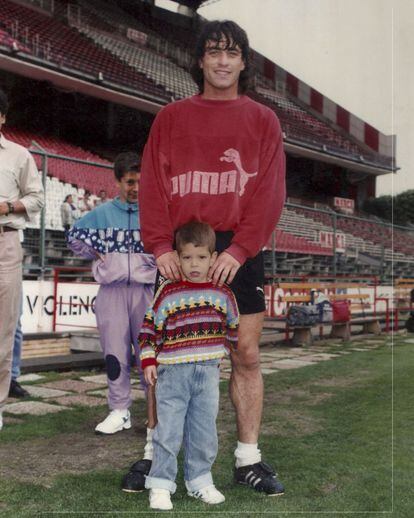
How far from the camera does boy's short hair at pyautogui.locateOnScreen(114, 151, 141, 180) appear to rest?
3.33 metres

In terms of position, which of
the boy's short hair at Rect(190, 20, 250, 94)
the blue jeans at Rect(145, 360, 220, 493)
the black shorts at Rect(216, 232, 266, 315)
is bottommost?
the blue jeans at Rect(145, 360, 220, 493)

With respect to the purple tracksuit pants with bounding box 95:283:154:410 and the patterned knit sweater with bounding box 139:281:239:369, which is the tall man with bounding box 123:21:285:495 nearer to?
the patterned knit sweater with bounding box 139:281:239:369

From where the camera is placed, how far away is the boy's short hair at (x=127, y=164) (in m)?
3.33

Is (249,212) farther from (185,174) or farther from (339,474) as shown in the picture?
(339,474)

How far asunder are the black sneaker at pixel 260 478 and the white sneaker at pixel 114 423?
3.47ft

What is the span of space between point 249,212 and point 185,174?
272 millimetres

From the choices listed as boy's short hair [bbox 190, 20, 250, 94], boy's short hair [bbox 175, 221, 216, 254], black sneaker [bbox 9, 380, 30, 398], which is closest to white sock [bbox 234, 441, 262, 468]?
boy's short hair [bbox 175, 221, 216, 254]

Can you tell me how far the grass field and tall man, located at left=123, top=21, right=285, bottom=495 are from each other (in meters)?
0.17

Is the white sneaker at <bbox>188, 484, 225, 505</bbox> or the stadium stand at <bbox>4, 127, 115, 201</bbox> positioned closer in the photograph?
the white sneaker at <bbox>188, 484, 225, 505</bbox>

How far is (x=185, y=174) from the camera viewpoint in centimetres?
252

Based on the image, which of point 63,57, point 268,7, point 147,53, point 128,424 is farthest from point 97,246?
point 147,53

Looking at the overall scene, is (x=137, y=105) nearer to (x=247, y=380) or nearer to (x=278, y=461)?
(x=278, y=461)

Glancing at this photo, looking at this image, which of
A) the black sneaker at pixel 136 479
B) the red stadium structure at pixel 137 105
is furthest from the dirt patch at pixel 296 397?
the red stadium structure at pixel 137 105

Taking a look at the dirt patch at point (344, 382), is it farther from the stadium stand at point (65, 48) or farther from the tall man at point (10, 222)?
the stadium stand at point (65, 48)
